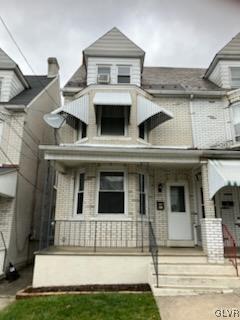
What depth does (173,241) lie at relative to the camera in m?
9.80

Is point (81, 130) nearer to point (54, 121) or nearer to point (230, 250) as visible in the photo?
point (54, 121)

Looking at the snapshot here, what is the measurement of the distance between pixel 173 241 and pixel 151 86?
7093 mm

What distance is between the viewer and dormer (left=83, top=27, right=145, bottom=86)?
12.2 meters

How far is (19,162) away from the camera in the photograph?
10.7 meters

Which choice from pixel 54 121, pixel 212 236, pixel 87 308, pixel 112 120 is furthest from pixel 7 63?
pixel 212 236

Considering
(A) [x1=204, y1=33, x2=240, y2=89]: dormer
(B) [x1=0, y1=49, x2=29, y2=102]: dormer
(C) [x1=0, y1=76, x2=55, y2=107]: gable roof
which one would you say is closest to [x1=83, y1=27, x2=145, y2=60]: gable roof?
(C) [x1=0, y1=76, x2=55, y2=107]: gable roof

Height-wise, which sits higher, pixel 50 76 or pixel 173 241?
A: pixel 50 76

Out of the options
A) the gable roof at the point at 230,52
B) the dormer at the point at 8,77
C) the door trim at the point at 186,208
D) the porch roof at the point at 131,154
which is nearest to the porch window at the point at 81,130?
the porch roof at the point at 131,154

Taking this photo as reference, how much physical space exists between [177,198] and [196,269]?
12.0 feet

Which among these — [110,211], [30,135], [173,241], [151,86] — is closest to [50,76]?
[30,135]

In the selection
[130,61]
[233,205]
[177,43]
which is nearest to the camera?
[177,43]

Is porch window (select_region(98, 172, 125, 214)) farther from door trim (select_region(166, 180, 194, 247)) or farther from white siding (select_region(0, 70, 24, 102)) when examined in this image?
white siding (select_region(0, 70, 24, 102))

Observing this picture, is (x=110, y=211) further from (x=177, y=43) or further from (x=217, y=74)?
(x=217, y=74)

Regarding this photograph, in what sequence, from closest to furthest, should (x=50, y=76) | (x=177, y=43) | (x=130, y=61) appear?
1. (x=177, y=43)
2. (x=130, y=61)
3. (x=50, y=76)
